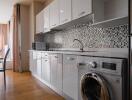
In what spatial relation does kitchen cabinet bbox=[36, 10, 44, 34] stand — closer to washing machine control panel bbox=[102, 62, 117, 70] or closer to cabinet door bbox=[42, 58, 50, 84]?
cabinet door bbox=[42, 58, 50, 84]

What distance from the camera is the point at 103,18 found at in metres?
2.54

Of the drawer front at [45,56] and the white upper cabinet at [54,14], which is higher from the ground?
the white upper cabinet at [54,14]

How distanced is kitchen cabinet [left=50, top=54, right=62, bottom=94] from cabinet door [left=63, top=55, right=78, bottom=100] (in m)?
0.18

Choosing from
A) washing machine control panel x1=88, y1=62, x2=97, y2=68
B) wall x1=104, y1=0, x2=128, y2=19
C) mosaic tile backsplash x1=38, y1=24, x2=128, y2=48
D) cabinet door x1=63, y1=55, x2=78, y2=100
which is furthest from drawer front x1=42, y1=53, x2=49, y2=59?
washing machine control panel x1=88, y1=62, x2=97, y2=68

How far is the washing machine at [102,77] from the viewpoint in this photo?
1.51 m

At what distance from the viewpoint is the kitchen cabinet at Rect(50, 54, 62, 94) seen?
298 centimetres

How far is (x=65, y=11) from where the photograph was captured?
326 cm

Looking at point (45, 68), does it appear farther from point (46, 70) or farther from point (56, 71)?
point (56, 71)

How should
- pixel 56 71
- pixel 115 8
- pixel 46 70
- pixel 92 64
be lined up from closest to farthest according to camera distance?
pixel 92 64 → pixel 115 8 → pixel 56 71 → pixel 46 70

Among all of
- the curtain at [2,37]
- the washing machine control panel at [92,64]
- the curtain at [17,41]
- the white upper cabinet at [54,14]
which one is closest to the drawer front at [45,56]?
the white upper cabinet at [54,14]

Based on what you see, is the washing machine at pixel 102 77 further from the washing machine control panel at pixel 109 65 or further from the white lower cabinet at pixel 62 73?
the white lower cabinet at pixel 62 73

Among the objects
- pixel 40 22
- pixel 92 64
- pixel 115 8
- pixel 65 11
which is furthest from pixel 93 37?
pixel 40 22

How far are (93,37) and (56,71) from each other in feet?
3.19

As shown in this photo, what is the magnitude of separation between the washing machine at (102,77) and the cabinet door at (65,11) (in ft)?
3.99
